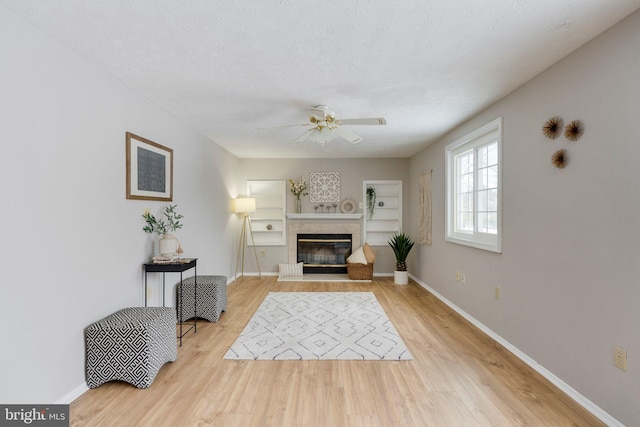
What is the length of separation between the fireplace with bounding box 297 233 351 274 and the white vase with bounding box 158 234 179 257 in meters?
3.50

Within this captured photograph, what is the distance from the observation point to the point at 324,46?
6.89ft

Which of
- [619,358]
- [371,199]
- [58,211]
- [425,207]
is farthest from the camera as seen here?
[371,199]

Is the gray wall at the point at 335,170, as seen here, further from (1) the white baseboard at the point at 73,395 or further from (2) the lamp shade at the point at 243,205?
(1) the white baseboard at the point at 73,395

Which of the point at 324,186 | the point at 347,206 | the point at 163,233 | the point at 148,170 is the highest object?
the point at 324,186

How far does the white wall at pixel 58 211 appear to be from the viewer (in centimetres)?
174

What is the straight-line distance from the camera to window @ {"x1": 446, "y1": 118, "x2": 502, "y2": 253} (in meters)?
3.27

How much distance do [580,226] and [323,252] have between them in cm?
477

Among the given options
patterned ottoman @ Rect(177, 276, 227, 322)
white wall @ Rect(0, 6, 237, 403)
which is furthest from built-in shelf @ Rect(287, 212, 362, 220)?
white wall @ Rect(0, 6, 237, 403)

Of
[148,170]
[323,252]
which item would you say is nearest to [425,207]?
[323,252]

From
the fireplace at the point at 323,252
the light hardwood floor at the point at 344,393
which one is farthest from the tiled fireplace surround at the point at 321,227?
the light hardwood floor at the point at 344,393

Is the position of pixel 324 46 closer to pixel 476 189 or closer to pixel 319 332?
pixel 476 189

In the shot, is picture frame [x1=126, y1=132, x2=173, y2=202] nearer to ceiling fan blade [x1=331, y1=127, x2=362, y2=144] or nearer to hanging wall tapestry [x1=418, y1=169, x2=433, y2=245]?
ceiling fan blade [x1=331, y1=127, x2=362, y2=144]

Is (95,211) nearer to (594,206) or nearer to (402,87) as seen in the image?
(402,87)

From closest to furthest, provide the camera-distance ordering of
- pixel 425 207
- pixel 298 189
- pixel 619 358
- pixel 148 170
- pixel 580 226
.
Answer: pixel 619 358
pixel 580 226
pixel 148 170
pixel 425 207
pixel 298 189
